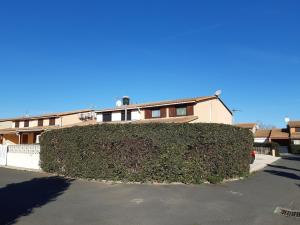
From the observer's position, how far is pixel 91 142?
50.4ft

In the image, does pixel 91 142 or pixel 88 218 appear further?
pixel 91 142

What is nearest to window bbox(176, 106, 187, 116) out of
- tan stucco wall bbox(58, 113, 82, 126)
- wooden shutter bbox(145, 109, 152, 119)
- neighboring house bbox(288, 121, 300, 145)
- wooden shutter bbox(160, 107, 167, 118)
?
wooden shutter bbox(160, 107, 167, 118)

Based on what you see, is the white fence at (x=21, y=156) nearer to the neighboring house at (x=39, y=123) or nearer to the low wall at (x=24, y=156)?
the low wall at (x=24, y=156)

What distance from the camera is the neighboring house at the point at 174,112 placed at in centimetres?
2966

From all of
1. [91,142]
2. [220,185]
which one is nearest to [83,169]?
[91,142]

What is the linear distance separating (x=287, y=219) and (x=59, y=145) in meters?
12.8

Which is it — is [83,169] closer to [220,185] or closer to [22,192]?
[22,192]

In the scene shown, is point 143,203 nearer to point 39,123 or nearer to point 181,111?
point 181,111

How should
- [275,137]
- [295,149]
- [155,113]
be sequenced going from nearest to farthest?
[155,113], [295,149], [275,137]

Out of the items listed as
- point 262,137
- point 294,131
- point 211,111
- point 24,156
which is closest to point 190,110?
point 211,111

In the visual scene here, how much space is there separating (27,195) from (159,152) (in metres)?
5.76

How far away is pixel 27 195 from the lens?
1127cm

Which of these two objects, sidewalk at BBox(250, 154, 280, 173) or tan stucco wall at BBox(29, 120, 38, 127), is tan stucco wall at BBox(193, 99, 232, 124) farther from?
tan stucco wall at BBox(29, 120, 38, 127)

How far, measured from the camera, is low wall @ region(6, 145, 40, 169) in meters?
20.6
